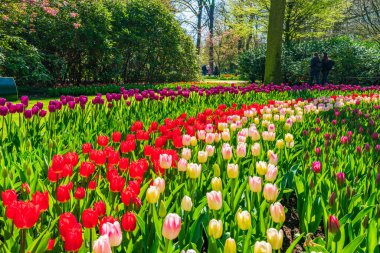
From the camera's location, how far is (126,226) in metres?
1.36

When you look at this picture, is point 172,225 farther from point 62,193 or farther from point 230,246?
point 62,193

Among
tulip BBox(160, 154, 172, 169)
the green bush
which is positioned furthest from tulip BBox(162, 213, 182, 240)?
the green bush

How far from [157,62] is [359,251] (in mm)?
16932

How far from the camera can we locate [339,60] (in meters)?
17.6

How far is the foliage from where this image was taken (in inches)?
496

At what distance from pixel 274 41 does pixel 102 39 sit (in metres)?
6.57

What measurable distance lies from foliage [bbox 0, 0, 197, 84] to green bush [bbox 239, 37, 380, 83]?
5.19 meters

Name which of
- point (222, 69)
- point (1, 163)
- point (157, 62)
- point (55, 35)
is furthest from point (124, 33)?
point (222, 69)

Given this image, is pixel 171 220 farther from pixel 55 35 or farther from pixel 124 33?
pixel 124 33

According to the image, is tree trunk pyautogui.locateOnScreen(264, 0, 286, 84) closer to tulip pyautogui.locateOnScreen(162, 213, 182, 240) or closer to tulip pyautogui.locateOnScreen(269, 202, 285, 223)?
tulip pyautogui.locateOnScreen(269, 202, 285, 223)

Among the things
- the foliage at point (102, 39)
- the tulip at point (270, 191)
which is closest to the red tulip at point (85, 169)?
the tulip at point (270, 191)

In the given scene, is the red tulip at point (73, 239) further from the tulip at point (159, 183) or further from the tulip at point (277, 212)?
the tulip at point (277, 212)

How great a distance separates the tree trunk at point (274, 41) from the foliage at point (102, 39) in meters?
5.58

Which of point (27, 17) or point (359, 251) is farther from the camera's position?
point (27, 17)
